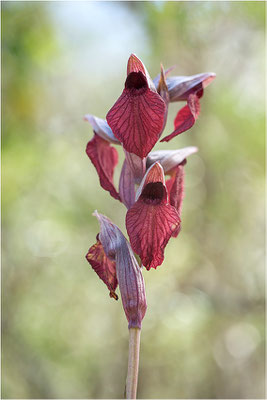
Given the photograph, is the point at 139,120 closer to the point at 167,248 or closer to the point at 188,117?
the point at 188,117

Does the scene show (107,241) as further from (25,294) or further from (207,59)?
(207,59)

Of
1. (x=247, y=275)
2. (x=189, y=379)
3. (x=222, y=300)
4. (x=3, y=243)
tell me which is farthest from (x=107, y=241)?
(x=189, y=379)

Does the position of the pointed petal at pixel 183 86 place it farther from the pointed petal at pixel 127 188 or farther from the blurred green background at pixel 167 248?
the blurred green background at pixel 167 248

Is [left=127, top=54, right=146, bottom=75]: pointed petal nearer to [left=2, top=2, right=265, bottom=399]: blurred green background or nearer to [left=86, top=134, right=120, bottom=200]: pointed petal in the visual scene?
[left=86, top=134, right=120, bottom=200]: pointed petal

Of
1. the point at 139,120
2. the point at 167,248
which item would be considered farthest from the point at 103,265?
the point at 167,248

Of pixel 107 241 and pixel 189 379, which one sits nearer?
pixel 107 241
